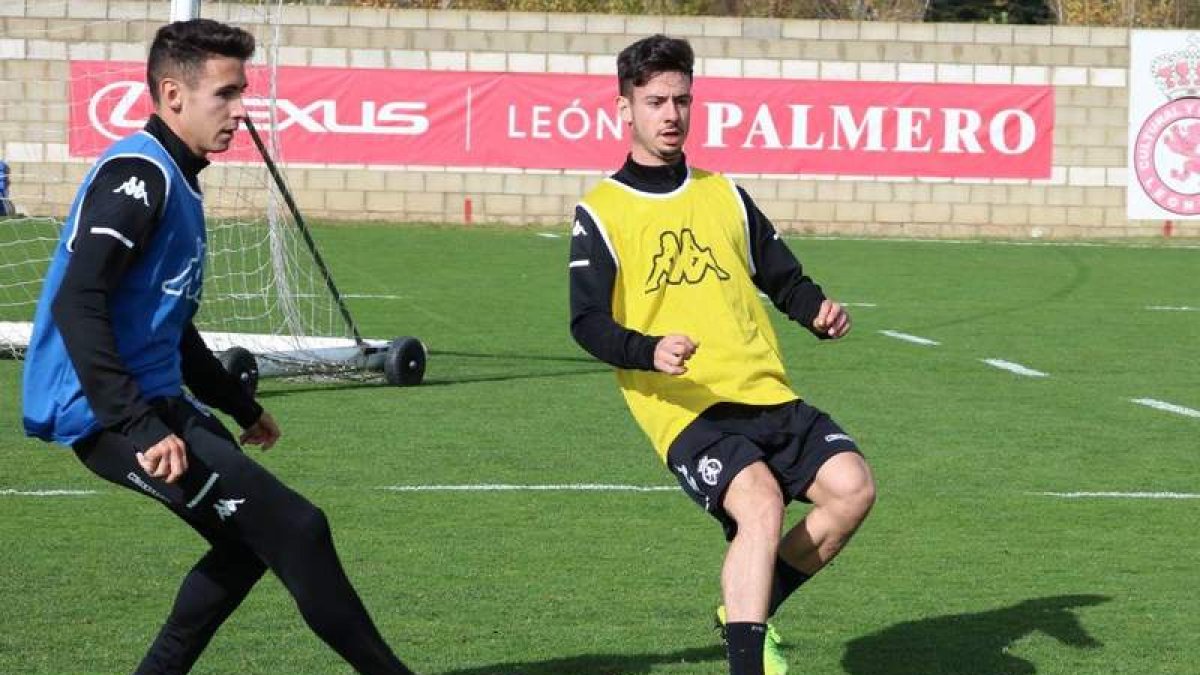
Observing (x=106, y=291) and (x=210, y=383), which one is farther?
(x=210, y=383)

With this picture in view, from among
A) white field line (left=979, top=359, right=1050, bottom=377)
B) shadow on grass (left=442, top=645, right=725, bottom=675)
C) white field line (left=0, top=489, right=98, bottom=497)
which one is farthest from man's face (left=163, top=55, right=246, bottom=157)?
white field line (left=979, top=359, right=1050, bottom=377)

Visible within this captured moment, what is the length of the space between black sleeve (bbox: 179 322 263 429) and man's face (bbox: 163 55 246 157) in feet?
1.66

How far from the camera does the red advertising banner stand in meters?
27.6

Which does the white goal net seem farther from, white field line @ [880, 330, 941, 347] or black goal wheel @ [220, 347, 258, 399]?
white field line @ [880, 330, 941, 347]

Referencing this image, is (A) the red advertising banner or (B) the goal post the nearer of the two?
(B) the goal post

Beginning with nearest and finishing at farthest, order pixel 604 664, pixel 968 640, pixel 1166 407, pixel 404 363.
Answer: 1. pixel 604 664
2. pixel 968 640
3. pixel 1166 407
4. pixel 404 363

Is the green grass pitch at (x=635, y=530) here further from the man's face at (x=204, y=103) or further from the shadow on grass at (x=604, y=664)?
the man's face at (x=204, y=103)

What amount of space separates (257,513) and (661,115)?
1561 mm

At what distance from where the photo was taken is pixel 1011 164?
2861 cm

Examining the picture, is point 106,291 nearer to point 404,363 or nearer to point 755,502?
point 755,502

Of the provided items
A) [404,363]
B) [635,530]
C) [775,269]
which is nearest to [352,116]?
[404,363]

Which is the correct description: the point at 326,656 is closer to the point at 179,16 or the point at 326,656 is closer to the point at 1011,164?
the point at 179,16

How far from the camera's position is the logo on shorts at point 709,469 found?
18.5 ft

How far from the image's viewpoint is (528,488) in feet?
30.9
